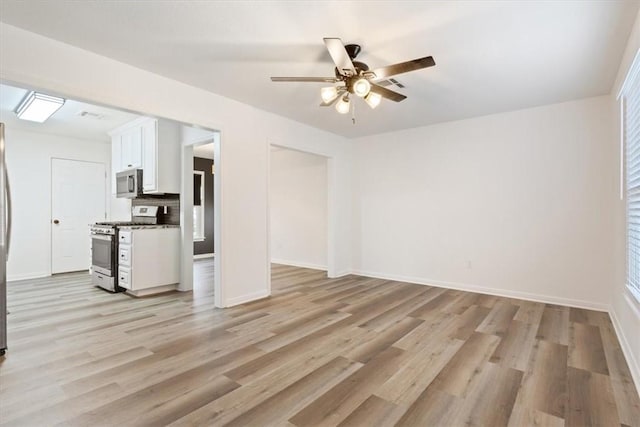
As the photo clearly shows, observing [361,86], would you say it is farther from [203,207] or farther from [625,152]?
[203,207]

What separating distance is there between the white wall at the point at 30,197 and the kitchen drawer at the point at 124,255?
2.48 meters

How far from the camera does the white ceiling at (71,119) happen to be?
4.12 m

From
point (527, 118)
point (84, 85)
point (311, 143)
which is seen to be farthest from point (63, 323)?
point (527, 118)

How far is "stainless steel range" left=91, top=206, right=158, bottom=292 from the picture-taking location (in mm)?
4582

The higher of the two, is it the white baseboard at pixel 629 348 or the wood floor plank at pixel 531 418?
the white baseboard at pixel 629 348

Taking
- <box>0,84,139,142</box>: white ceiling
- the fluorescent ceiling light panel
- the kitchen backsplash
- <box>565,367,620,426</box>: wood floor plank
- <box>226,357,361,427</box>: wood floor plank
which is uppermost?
<box>0,84,139,142</box>: white ceiling

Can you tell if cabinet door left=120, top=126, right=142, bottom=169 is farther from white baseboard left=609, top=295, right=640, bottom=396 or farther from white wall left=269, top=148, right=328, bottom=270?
white baseboard left=609, top=295, right=640, bottom=396

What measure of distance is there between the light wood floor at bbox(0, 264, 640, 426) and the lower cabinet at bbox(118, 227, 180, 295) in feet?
1.44

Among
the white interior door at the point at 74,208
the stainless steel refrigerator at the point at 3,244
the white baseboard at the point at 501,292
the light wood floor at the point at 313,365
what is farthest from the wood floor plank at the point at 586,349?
the white interior door at the point at 74,208

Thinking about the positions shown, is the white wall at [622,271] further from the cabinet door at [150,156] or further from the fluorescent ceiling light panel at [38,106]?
the fluorescent ceiling light panel at [38,106]

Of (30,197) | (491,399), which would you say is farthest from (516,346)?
(30,197)

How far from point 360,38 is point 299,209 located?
4732mm

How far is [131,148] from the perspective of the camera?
5.02m

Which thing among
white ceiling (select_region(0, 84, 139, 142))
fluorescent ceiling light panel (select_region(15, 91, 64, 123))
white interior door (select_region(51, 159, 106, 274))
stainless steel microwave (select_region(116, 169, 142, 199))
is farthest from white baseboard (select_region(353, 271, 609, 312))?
white interior door (select_region(51, 159, 106, 274))
